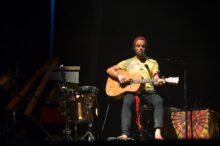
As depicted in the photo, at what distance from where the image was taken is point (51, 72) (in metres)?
4.23

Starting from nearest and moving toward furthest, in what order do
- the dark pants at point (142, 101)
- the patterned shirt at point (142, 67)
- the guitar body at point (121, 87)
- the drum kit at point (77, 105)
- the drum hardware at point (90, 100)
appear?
the dark pants at point (142, 101) < the drum kit at point (77, 105) < the guitar body at point (121, 87) < the drum hardware at point (90, 100) < the patterned shirt at point (142, 67)

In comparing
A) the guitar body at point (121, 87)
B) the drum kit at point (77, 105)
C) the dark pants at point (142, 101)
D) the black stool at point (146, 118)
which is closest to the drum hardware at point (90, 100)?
the drum kit at point (77, 105)

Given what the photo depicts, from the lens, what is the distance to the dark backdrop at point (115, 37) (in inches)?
196

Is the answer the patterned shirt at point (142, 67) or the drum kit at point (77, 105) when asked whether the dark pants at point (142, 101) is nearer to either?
the patterned shirt at point (142, 67)

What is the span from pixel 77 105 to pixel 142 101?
98 centimetres

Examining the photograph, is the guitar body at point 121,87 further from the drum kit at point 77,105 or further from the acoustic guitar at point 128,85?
the drum kit at point 77,105

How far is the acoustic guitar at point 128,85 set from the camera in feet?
14.1

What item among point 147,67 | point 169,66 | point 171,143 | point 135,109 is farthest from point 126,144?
point 169,66

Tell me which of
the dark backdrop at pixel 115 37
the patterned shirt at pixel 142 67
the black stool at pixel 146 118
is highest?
the dark backdrop at pixel 115 37

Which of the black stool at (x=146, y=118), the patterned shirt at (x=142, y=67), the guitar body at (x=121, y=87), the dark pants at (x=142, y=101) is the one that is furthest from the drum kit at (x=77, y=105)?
the black stool at (x=146, y=118)

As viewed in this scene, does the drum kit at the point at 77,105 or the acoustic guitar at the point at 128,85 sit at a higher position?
the acoustic guitar at the point at 128,85

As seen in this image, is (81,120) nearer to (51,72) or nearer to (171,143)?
(51,72)

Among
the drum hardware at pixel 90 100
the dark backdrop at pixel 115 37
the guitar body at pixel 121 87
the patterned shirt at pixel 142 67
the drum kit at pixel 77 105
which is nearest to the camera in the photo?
the drum kit at pixel 77 105

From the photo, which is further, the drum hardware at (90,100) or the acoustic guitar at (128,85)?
the drum hardware at (90,100)
